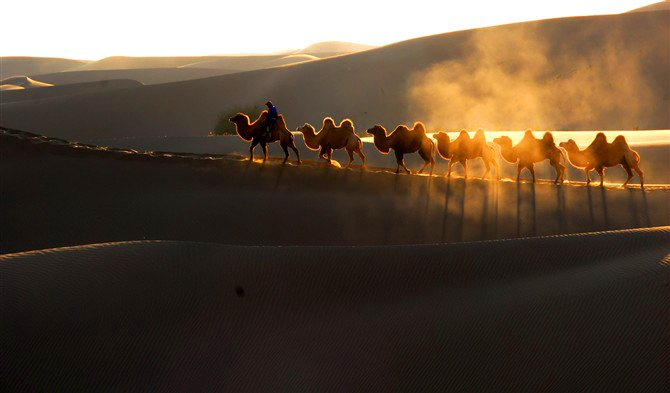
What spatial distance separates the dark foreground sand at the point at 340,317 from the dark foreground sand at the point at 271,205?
413 cm

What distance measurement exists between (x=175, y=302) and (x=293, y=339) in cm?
137

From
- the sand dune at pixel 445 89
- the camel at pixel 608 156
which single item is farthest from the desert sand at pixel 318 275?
the sand dune at pixel 445 89

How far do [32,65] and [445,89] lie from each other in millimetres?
155836

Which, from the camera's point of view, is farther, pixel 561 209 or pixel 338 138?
pixel 338 138

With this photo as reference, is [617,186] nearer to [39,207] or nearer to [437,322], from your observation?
[437,322]

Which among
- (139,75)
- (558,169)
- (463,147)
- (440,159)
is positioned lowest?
(558,169)

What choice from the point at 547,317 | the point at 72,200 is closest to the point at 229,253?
the point at 547,317

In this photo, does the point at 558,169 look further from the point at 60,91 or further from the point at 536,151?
the point at 60,91

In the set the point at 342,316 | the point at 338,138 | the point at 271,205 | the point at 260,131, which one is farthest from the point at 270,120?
the point at 342,316

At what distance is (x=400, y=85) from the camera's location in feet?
191

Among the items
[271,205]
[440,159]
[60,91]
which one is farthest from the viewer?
[60,91]

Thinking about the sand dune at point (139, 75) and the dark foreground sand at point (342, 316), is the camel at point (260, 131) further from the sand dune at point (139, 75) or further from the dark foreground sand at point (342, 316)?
the sand dune at point (139, 75)

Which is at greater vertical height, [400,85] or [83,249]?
[400,85]

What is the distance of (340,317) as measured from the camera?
7.59 m
